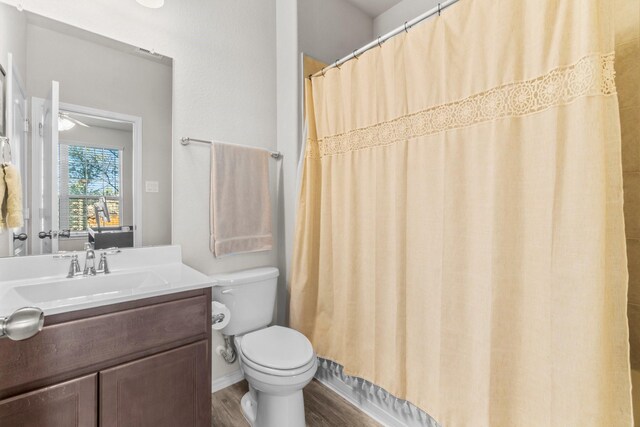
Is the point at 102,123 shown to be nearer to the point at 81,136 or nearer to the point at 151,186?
the point at 81,136

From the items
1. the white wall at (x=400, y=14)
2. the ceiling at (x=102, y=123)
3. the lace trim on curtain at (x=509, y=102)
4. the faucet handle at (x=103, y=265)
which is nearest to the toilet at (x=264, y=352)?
the faucet handle at (x=103, y=265)

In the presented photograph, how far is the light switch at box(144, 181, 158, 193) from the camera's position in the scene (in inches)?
61.9

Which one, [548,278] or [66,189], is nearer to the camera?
[548,278]

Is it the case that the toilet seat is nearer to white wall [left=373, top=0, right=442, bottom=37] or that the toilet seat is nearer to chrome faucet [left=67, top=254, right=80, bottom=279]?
chrome faucet [left=67, top=254, right=80, bottom=279]

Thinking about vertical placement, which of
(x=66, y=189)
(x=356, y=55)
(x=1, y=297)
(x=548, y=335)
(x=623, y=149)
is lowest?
(x=548, y=335)

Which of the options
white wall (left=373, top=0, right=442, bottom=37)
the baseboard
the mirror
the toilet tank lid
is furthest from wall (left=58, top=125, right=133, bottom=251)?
white wall (left=373, top=0, right=442, bottom=37)

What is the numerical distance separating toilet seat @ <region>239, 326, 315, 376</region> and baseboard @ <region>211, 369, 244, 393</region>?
1.41ft

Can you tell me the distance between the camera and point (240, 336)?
170 centimetres

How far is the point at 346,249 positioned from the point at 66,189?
140cm

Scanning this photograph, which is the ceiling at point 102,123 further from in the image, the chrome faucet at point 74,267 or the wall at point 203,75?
the chrome faucet at point 74,267

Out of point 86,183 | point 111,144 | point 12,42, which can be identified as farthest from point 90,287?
point 12,42

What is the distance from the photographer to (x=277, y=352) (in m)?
1.43

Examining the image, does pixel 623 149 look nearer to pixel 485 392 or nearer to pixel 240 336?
pixel 485 392

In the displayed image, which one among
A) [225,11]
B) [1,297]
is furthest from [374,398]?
[225,11]
